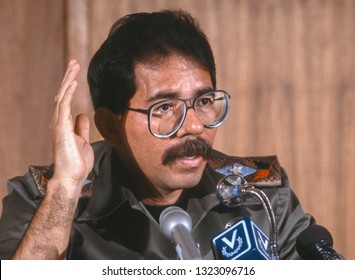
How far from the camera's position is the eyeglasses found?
3.85 feet

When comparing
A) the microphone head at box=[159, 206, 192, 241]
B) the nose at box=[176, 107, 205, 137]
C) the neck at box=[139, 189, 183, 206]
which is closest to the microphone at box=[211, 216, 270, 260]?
the microphone head at box=[159, 206, 192, 241]

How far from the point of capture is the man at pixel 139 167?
1095 mm

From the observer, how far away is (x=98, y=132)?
58.8 inches

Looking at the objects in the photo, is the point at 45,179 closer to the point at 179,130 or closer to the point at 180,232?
the point at 179,130

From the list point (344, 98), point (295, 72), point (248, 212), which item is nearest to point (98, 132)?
point (248, 212)

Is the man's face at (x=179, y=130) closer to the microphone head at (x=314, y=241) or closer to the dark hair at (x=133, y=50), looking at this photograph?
the dark hair at (x=133, y=50)

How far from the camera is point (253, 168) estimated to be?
140 cm

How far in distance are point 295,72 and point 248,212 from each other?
0.47 metres

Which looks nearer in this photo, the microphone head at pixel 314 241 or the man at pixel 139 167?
the microphone head at pixel 314 241

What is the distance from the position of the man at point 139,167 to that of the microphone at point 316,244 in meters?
0.33

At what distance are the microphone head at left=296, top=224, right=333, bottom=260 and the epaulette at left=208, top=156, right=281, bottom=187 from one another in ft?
1.44

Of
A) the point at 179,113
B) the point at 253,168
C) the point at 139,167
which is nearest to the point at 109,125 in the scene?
the point at 139,167

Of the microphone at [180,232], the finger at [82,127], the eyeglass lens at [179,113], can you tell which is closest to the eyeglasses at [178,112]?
the eyeglass lens at [179,113]
